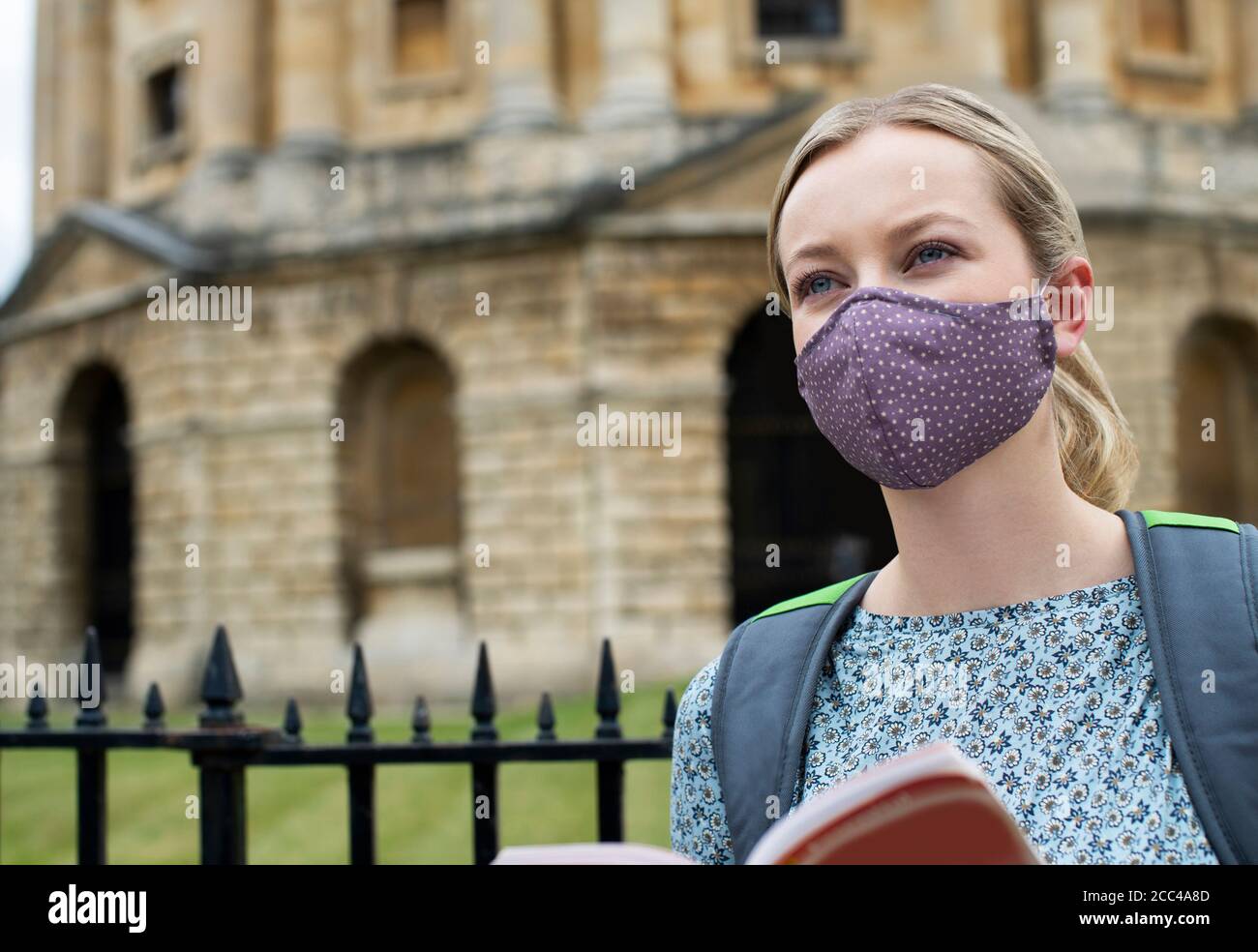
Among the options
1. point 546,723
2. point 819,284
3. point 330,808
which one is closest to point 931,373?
point 819,284

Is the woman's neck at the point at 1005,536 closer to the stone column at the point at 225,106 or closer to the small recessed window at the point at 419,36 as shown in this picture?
the stone column at the point at 225,106

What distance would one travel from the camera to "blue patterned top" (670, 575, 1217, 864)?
1779 mm

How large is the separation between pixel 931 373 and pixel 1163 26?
69.5 ft

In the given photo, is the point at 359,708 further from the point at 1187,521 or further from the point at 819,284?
the point at 1187,521

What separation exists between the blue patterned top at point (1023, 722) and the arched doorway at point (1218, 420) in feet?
59.6

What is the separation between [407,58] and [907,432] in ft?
65.0

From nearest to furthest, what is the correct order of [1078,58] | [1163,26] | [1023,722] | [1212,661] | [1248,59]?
[1212,661]
[1023,722]
[1078,58]
[1248,59]
[1163,26]

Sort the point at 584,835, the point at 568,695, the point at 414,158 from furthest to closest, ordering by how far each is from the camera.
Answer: the point at 414,158
the point at 568,695
the point at 584,835

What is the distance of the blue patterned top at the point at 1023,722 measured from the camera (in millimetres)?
1779

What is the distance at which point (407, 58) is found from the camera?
2041cm

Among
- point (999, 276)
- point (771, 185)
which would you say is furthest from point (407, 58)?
point (999, 276)

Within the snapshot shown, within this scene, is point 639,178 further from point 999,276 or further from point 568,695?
point 999,276

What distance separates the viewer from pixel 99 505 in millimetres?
22562

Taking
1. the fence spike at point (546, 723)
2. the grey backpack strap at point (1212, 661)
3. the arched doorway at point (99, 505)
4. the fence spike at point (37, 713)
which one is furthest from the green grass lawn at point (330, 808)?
the arched doorway at point (99, 505)
